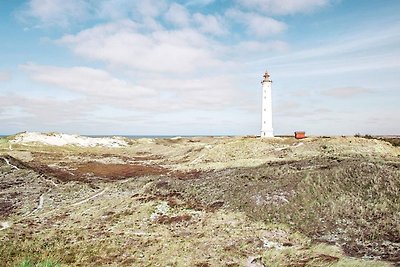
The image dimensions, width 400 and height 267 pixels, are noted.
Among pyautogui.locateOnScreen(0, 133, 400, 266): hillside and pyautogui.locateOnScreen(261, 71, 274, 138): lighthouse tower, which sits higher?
pyautogui.locateOnScreen(261, 71, 274, 138): lighthouse tower

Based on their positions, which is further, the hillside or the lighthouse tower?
the lighthouse tower

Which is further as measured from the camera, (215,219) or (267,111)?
(267,111)

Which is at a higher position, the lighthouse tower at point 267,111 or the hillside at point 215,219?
the lighthouse tower at point 267,111

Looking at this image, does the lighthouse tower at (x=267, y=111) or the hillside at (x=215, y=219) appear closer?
the hillside at (x=215, y=219)

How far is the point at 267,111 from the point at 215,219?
65121mm

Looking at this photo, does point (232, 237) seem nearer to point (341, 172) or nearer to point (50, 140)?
point (341, 172)

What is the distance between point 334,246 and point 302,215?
Result: 22.4ft

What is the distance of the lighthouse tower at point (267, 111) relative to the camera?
94.2m

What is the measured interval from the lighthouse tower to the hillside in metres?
43.1

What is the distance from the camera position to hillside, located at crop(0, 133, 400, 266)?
2448 cm

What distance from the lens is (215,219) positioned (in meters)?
33.2

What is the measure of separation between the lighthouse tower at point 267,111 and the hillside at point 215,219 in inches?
1698

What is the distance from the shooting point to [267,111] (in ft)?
310

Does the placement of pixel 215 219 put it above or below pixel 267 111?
below
